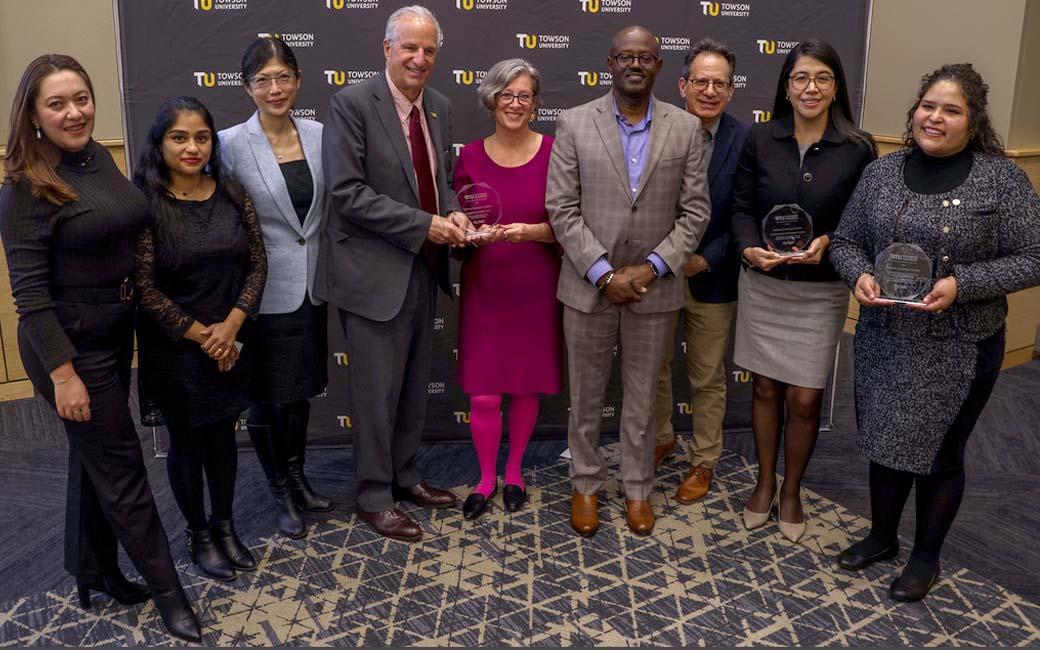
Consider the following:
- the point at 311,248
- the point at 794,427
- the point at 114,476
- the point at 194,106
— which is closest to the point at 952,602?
the point at 794,427

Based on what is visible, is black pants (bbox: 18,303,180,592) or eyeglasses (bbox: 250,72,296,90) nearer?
black pants (bbox: 18,303,180,592)

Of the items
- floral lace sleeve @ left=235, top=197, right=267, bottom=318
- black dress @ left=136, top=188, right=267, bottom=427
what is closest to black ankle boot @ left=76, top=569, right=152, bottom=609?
black dress @ left=136, top=188, right=267, bottom=427

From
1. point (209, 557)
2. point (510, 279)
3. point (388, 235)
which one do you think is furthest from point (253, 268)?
point (209, 557)

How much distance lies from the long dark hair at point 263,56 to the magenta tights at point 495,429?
4.52 feet

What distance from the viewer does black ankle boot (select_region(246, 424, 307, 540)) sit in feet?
10.3

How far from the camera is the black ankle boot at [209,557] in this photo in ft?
9.35

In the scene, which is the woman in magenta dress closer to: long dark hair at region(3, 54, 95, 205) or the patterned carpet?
the patterned carpet

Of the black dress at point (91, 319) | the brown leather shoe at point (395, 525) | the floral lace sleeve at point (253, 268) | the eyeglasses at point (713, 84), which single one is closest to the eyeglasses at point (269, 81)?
the floral lace sleeve at point (253, 268)

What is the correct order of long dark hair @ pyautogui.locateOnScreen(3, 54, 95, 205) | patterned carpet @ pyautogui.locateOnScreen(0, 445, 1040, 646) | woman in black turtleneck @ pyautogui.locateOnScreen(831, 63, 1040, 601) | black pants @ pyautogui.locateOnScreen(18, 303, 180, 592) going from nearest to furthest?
long dark hair @ pyautogui.locateOnScreen(3, 54, 95, 205), black pants @ pyautogui.locateOnScreen(18, 303, 180, 592), woman in black turtleneck @ pyautogui.locateOnScreen(831, 63, 1040, 601), patterned carpet @ pyautogui.locateOnScreen(0, 445, 1040, 646)

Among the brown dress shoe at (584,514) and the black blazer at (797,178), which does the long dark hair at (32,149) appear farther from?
the black blazer at (797,178)

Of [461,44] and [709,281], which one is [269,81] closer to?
[461,44]

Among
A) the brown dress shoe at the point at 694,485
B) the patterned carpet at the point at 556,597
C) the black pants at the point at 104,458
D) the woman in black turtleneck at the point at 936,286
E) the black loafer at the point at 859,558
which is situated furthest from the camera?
the brown dress shoe at the point at 694,485

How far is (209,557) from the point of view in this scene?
287 cm

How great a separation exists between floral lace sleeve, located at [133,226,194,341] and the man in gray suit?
4.08 ft
